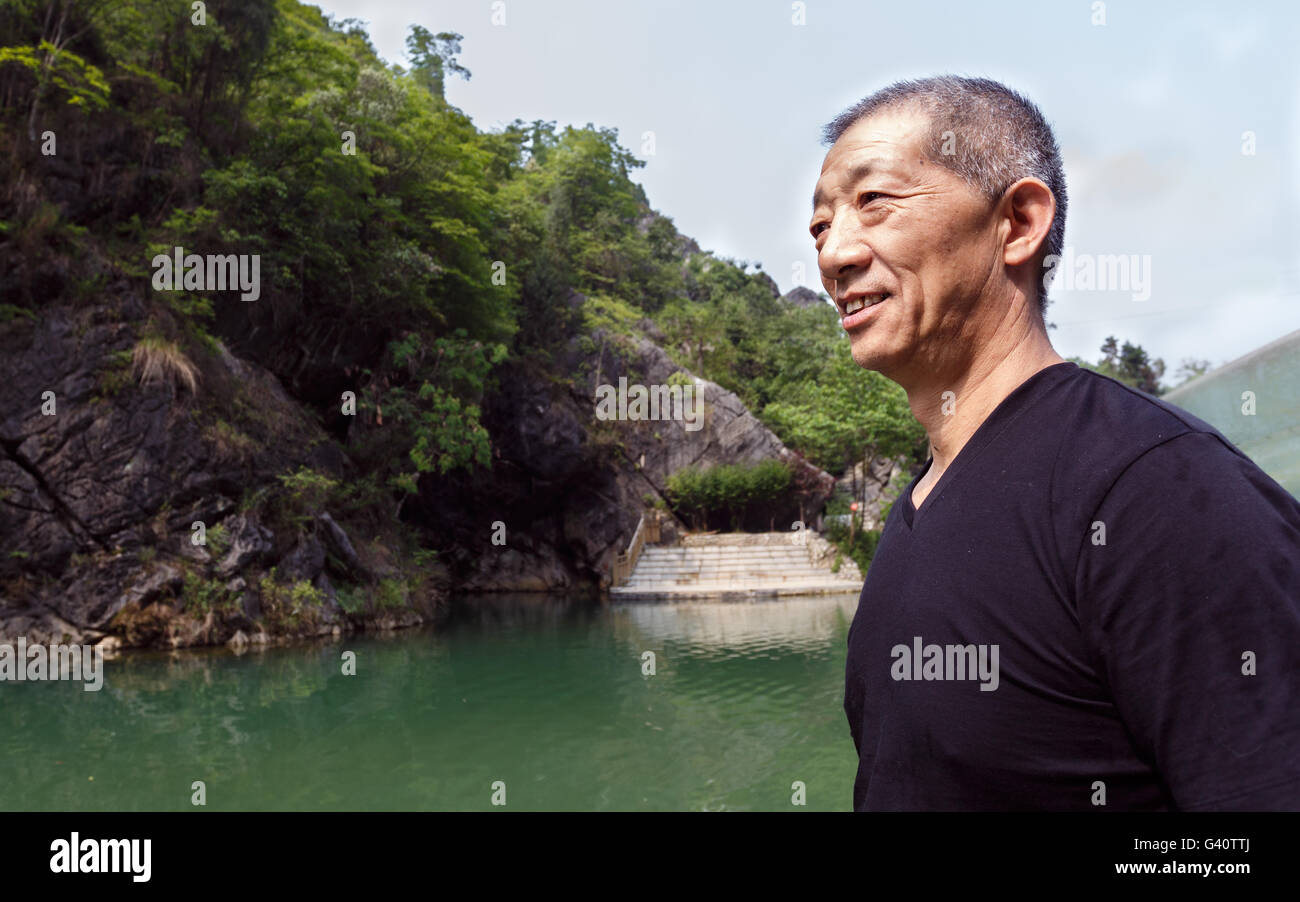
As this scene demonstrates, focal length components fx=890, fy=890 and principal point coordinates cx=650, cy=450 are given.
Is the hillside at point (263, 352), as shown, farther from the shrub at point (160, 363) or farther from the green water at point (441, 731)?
the green water at point (441, 731)

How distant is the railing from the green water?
1031cm

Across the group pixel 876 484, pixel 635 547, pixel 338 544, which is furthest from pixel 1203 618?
pixel 876 484

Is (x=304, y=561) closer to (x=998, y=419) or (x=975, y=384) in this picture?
(x=975, y=384)

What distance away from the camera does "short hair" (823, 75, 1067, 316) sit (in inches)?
40.0

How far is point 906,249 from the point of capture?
1.04m

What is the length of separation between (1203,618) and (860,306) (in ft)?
1.76

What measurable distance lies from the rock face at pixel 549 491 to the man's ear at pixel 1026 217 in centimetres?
2186

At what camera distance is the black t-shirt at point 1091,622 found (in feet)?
2.19

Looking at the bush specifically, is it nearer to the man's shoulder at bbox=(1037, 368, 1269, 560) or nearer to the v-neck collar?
the v-neck collar

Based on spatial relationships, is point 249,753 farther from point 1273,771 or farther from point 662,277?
point 662,277

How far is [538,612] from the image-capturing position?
17969 millimetres

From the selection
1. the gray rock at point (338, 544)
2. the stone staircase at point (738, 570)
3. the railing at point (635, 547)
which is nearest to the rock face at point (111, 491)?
the gray rock at point (338, 544)
